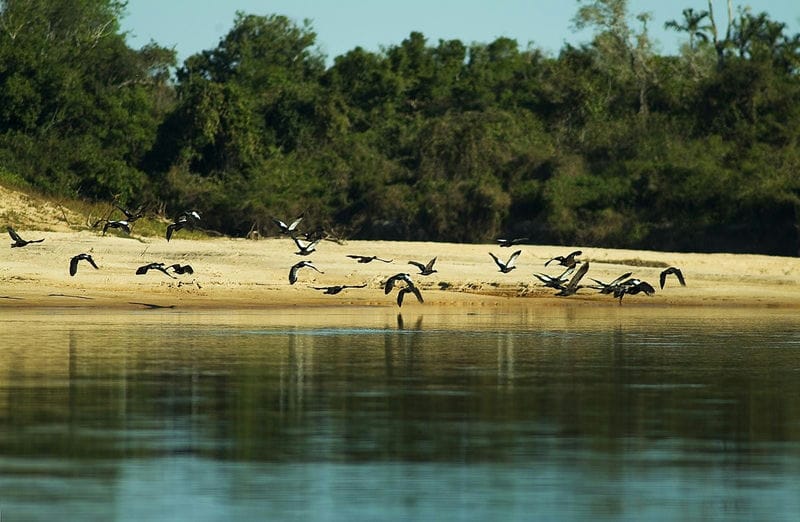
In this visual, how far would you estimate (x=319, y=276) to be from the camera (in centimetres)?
3117

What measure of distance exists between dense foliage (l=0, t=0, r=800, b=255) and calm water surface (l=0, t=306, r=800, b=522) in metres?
21.6

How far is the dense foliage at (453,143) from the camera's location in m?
44.8

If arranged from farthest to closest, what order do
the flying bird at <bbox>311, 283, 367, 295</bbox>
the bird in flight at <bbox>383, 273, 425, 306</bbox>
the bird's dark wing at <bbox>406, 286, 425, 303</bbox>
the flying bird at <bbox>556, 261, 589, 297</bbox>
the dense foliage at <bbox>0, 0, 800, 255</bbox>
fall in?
the dense foliage at <bbox>0, 0, 800, 255</bbox> < the flying bird at <bbox>311, 283, 367, 295</bbox> < the flying bird at <bbox>556, 261, 589, 297</bbox> < the bird's dark wing at <bbox>406, 286, 425, 303</bbox> < the bird in flight at <bbox>383, 273, 425, 306</bbox>

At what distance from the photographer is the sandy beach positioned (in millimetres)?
28906

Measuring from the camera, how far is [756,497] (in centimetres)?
968

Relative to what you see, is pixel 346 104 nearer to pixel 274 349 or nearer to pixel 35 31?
pixel 35 31

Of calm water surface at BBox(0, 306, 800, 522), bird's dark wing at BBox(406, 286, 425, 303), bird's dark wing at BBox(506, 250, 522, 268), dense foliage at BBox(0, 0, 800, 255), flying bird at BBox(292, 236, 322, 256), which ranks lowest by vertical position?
calm water surface at BBox(0, 306, 800, 522)

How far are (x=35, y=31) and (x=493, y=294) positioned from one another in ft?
108

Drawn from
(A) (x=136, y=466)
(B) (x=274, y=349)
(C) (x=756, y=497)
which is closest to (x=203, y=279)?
(B) (x=274, y=349)

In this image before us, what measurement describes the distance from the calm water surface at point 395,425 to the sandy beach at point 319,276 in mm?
5443

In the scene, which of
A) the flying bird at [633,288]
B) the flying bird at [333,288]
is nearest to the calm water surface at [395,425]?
the flying bird at [633,288]

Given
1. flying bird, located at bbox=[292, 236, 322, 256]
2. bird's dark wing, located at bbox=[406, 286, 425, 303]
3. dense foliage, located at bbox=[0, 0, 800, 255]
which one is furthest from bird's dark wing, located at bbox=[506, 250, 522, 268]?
dense foliage, located at bbox=[0, 0, 800, 255]

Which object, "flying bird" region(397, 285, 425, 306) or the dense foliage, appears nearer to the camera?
"flying bird" region(397, 285, 425, 306)

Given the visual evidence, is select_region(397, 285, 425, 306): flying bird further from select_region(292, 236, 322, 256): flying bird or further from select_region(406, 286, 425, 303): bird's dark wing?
select_region(292, 236, 322, 256): flying bird
